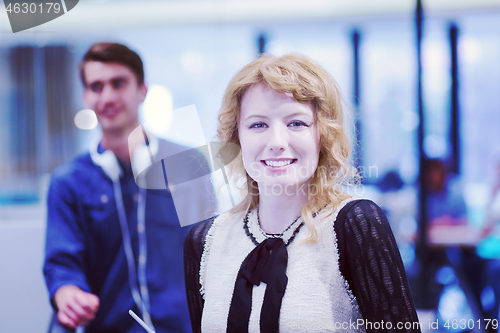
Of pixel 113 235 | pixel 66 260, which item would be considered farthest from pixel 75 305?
pixel 113 235

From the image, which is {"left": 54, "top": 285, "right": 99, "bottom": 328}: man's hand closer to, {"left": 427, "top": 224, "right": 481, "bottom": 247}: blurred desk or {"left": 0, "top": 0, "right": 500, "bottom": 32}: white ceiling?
{"left": 0, "top": 0, "right": 500, "bottom": 32}: white ceiling

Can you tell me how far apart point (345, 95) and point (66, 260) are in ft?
3.86

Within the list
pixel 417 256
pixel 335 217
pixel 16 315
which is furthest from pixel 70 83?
pixel 417 256

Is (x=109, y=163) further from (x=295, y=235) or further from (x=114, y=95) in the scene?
(x=295, y=235)

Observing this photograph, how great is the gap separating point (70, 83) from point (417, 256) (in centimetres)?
289

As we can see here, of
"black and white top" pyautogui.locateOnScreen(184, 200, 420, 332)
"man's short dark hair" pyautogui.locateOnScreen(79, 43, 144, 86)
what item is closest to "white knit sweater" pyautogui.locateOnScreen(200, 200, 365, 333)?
"black and white top" pyautogui.locateOnScreen(184, 200, 420, 332)

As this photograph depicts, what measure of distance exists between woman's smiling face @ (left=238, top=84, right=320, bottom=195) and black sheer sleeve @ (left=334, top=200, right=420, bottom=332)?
18cm

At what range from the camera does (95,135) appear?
1.51 meters

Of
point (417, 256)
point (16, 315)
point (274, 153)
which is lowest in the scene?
point (417, 256)

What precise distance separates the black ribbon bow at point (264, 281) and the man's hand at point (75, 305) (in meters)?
0.76

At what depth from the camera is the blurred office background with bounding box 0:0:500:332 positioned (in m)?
1.53

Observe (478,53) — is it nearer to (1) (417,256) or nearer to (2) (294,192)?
(1) (417,256)

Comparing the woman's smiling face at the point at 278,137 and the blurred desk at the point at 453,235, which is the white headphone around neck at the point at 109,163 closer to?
the woman's smiling face at the point at 278,137

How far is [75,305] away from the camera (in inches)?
58.9
